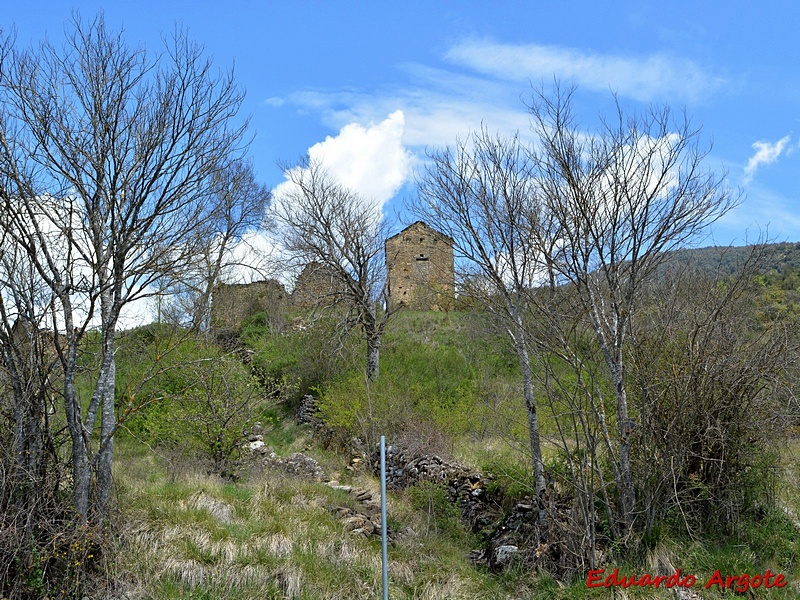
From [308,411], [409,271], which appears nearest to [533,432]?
[308,411]

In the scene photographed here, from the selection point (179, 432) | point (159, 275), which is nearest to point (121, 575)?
point (159, 275)

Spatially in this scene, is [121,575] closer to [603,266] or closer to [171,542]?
[171,542]

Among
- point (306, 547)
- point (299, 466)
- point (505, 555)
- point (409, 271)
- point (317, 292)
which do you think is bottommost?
point (505, 555)

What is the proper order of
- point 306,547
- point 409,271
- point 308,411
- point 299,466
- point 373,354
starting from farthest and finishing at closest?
point 409,271
point 308,411
point 373,354
point 299,466
point 306,547

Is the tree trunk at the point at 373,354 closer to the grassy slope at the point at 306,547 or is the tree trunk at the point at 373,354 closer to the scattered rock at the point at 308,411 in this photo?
the scattered rock at the point at 308,411

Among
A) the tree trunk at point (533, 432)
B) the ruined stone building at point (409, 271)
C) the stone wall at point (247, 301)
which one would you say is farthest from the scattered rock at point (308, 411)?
the tree trunk at point (533, 432)

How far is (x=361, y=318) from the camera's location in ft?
59.1

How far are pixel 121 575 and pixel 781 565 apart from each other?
22.3 ft

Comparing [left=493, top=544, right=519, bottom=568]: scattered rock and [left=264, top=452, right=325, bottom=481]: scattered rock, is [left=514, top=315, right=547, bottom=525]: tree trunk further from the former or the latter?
[left=264, top=452, right=325, bottom=481]: scattered rock

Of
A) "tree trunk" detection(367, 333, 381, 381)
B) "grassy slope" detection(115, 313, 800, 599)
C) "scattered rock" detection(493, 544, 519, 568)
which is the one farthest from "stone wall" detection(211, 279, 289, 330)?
"scattered rock" detection(493, 544, 519, 568)

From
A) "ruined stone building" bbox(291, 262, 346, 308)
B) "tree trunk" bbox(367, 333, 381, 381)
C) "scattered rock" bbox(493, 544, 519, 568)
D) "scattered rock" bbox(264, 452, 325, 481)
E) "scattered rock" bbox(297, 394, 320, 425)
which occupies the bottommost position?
"scattered rock" bbox(493, 544, 519, 568)

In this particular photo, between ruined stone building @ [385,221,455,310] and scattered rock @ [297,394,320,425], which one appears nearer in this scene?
scattered rock @ [297,394,320,425]

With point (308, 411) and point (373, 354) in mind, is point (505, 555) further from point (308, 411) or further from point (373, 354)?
point (308, 411)

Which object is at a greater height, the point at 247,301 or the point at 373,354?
A: the point at 247,301
